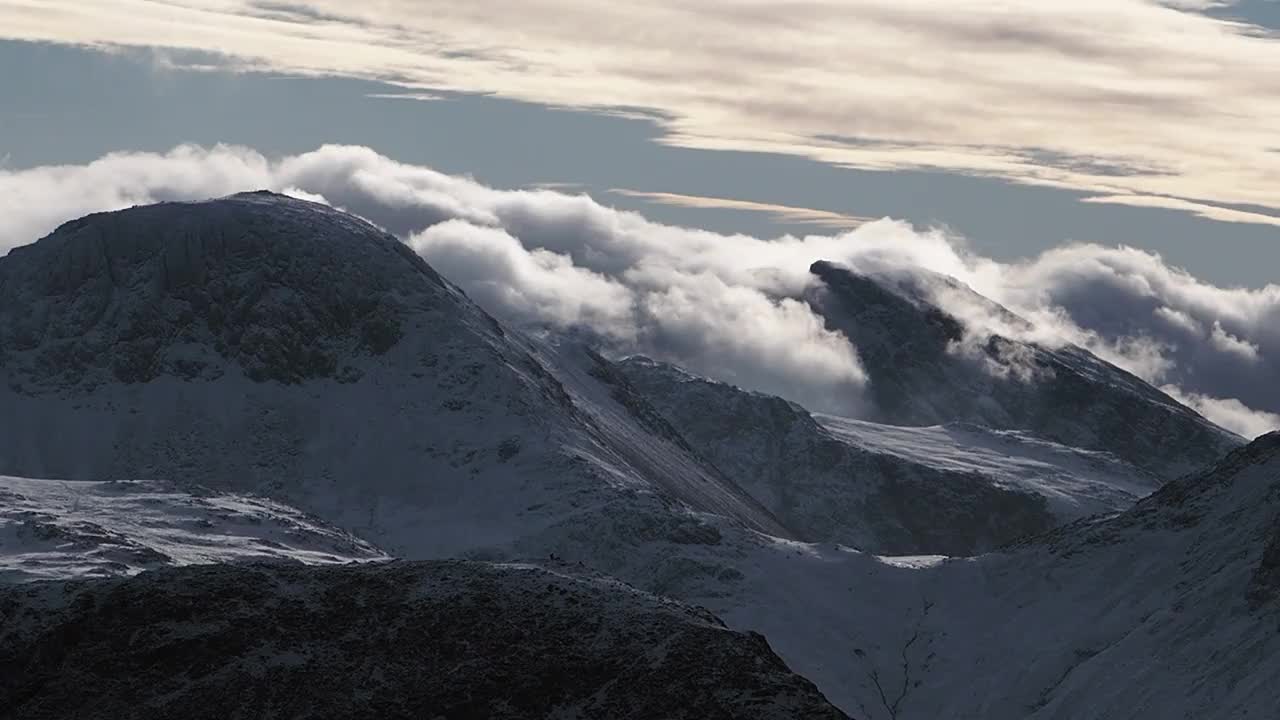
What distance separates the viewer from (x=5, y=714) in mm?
51500

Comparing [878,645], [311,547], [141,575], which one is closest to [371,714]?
[141,575]

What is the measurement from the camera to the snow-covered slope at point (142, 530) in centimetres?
13600

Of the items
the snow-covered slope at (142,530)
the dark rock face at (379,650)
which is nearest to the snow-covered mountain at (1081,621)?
the snow-covered slope at (142,530)

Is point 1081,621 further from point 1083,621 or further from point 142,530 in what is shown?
point 142,530

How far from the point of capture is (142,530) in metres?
156

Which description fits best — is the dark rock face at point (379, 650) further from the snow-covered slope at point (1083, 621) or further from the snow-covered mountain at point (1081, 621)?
the snow-covered mountain at point (1081, 621)

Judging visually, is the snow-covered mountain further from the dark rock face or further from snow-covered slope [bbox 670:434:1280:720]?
the dark rock face

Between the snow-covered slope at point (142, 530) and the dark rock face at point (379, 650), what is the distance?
6324cm

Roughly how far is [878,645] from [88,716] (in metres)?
141

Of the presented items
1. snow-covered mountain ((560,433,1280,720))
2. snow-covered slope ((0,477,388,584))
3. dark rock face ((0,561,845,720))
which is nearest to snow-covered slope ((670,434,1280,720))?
snow-covered mountain ((560,433,1280,720))

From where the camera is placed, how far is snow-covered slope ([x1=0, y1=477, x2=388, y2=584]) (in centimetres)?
13600

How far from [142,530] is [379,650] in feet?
360

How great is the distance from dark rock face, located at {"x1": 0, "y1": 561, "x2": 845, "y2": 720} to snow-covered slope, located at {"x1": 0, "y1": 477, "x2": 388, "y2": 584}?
63240 mm

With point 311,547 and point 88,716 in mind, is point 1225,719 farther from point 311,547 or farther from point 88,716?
point 88,716
